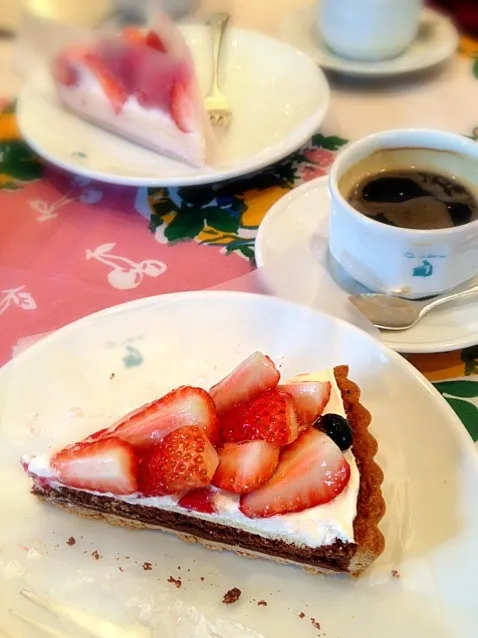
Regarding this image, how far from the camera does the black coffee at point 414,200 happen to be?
4.13 feet

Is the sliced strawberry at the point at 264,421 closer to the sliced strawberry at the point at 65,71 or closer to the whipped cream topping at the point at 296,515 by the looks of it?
the whipped cream topping at the point at 296,515

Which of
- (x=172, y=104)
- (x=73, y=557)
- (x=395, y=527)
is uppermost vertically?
(x=172, y=104)

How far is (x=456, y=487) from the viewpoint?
38.0 inches

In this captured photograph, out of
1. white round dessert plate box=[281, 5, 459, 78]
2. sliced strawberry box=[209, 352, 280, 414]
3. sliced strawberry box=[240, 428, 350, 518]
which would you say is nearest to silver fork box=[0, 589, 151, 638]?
sliced strawberry box=[240, 428, 350, 518]

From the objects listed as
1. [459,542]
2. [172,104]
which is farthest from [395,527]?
[172,104]

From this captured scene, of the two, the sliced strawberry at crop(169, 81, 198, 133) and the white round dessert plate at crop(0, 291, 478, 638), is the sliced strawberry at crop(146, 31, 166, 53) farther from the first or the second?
the white round dessert plate at crop(0, 291, 478, 638)

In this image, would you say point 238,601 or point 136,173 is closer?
point 238,601

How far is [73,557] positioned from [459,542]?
552 millimetres

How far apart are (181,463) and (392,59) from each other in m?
1.43

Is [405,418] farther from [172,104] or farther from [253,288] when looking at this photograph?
[172,104]

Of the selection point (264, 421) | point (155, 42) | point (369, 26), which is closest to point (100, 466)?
point (264, 421)

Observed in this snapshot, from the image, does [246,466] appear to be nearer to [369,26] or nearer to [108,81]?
[108,81]

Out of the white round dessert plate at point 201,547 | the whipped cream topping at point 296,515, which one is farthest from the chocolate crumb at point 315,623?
the whipped cream topping at point 296,515

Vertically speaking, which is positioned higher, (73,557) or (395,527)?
(395,527)
